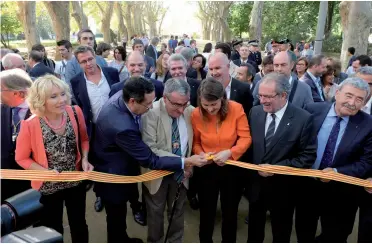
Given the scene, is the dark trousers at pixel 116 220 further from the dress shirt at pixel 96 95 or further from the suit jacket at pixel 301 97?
the suit jacket at pixel 301 97

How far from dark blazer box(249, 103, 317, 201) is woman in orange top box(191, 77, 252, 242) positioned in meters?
0.12

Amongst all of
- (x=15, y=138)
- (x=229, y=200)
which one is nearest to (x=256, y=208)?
(x=229, y=200)

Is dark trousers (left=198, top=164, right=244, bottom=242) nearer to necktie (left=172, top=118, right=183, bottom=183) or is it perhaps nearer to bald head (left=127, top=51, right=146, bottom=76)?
necktie (left=172, top=118, right=183, bottom=183)

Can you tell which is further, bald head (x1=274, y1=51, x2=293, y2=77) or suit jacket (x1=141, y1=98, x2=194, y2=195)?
bald head (x1=274, y1=51, x2=293, y2=77)

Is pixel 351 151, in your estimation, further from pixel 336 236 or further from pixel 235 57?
pixel 235 57

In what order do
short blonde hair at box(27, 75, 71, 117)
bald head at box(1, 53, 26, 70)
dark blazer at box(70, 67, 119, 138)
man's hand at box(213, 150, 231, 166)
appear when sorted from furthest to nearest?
bald head at box(1, 53, 26, 70) < dark blazer at box(70, 67, 119, 138) < man's hand at box(213, 150, 231, 166) < short blonde hair at box(27, 75, 71, 117)

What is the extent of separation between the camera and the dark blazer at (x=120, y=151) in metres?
2.49

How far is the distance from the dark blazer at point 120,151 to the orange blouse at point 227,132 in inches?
14.0

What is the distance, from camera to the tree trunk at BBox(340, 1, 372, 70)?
9562 millimetres

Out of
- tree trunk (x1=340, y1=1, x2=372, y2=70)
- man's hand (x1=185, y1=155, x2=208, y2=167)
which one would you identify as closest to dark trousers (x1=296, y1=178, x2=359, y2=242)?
man's hand (x1=185, y1=155, x2=208, y2=167)

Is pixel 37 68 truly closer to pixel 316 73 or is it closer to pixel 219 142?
pixel 219 142

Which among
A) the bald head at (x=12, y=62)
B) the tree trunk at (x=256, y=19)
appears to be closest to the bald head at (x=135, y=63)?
the bald head at (x=12, y=62)

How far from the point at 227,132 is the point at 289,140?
21.5 inches

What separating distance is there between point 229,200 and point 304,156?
844 mm
